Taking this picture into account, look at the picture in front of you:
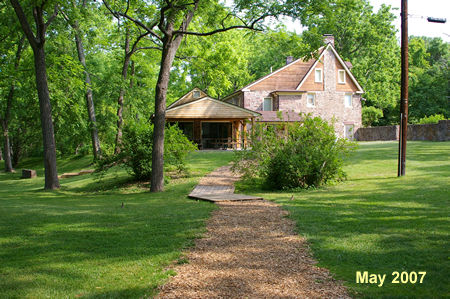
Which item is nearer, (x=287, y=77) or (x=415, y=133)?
(x=415, y=133)

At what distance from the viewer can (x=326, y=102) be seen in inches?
1613

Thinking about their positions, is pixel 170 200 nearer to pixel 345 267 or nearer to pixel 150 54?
pixel 345 267

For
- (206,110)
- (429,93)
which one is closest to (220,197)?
(206,110)

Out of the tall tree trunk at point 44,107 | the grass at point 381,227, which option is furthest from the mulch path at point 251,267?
the tall tree trunk at point 44,107

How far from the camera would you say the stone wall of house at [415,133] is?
29000 millimetres

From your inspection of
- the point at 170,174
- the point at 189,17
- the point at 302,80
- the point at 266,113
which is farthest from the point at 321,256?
the point at 302,80

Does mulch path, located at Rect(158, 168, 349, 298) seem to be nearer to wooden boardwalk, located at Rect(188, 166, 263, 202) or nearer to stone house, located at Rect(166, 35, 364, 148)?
wooden boardwalk, located at Rect(188, 166, 263, 202)

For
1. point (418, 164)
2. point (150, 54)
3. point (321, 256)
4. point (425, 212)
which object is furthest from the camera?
point (150, 54)

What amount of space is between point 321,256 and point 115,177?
14840 mm

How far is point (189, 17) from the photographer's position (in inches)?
574

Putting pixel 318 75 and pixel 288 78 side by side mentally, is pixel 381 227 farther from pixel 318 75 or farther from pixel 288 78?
pixel 318 75

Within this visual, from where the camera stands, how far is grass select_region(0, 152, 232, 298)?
4590 mm

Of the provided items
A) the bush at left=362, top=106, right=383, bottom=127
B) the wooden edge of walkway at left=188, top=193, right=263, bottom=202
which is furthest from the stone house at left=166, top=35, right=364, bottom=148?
the wooden edge of walkway at left=188, top=193, right=263, bottom=202

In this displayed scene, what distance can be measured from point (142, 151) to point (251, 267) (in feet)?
38.9
